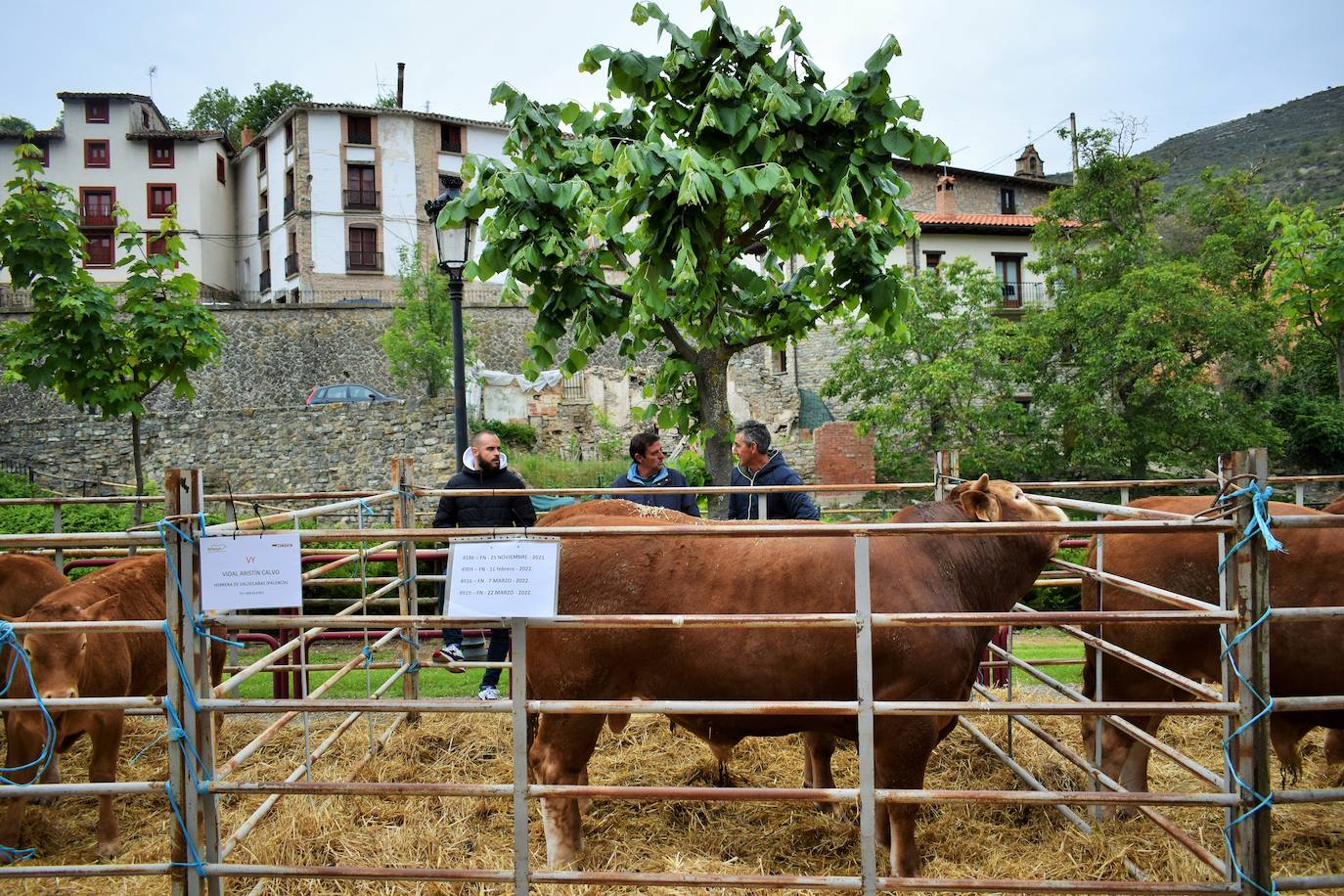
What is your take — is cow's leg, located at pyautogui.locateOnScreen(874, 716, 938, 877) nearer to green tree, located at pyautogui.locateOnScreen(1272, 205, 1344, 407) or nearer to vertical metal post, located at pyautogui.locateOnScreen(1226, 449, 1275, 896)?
vertical metal post, located at pyautogui.locateOnScreen(1226, 449, 1275, 896)

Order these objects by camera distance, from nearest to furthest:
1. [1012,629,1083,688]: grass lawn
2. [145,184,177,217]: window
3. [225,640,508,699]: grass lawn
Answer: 1. [225,640,508,699]: grass lawn
2. [1012,629,1083,688]: grass lawn
3. [145,184,177,217]: window

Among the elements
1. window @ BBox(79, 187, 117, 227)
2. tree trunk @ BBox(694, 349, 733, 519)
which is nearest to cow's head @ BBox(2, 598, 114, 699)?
tree trunk @ BBox(694, 349, 733, 519)

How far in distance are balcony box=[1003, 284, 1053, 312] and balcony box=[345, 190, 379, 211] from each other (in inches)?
1074

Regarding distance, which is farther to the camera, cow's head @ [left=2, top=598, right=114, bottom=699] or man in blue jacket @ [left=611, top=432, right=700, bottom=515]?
man in blue jacket @ [left=611, top=432, right=700, bottom=515]

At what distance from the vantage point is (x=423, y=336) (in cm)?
2898

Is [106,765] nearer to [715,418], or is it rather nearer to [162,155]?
[715,418]

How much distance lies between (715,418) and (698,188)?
247 centimetres

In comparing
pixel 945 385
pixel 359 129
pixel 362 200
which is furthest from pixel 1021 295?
pixel 359 129

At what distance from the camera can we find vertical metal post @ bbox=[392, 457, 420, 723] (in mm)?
5691

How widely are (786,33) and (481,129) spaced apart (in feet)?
132

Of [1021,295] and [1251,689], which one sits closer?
[1251,689]

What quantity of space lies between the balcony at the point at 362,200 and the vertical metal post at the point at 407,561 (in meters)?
38.6

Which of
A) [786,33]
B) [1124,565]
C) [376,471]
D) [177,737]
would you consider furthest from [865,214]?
[376,471]

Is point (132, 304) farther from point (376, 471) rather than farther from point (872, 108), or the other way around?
point (376, 471)
